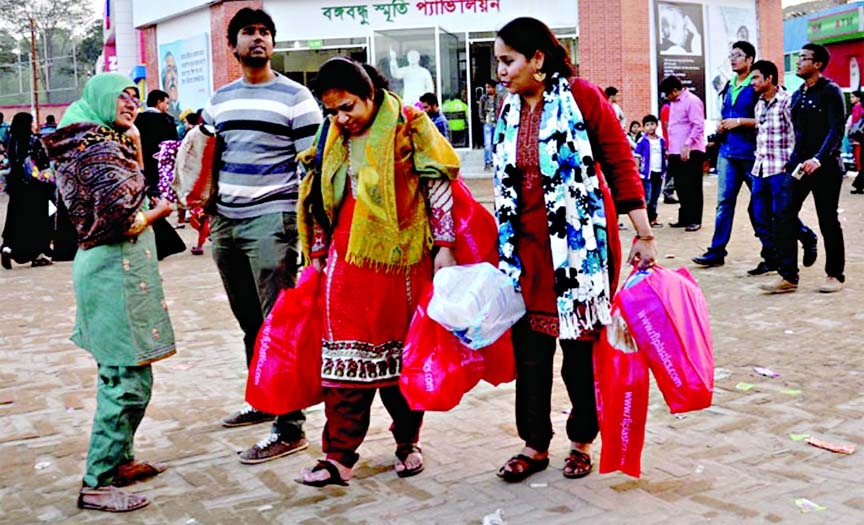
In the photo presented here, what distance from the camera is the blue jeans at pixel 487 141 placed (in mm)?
22344

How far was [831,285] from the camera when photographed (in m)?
8.26

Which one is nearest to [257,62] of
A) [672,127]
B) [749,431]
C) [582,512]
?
[582,512]

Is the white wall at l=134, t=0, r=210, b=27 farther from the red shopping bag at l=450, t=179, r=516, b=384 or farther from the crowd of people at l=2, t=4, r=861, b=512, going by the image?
the red shopping bag at l=450, t=179, r=516, b=384

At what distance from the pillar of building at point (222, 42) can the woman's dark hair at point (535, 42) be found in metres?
23.1

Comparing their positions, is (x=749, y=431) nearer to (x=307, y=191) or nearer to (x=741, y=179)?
(x=307, y=191)

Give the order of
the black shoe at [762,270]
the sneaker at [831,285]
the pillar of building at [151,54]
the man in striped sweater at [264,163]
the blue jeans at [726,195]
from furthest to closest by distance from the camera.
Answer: the pillar of building at [151,54], the blue jeans at [726,195], the black shoe at [762,270], the sneaker at [831,285], the man in striped sweater at [264,163]

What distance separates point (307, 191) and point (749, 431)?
7.69 feet

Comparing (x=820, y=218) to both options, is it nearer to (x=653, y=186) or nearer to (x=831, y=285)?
(x=831, y=285)

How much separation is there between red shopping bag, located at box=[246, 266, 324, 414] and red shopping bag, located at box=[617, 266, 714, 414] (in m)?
1.33

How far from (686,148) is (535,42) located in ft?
30.1

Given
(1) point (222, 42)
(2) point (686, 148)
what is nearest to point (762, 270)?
(2) point (686, 148)

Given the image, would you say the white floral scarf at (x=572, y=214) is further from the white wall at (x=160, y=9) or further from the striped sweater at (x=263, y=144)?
the white wall at (x=160, y=9)

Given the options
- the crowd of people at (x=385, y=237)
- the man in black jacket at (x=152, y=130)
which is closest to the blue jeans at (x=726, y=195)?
the man in black jacket at (x=152, y=130)

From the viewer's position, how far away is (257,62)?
474 centimetres
